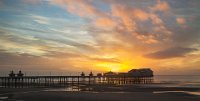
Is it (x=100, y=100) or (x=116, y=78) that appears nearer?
(x=100, y=100)

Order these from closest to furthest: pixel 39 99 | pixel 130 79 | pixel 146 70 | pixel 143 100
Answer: pixel 143 100 → pixel 39 99 → pixel 130 79 → pixel 146 70

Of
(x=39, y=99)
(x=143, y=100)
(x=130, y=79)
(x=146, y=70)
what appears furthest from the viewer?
(x=146, y=70)

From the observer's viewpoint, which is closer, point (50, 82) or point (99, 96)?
point (99, 96)

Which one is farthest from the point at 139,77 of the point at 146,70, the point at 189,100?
the point at 189,100

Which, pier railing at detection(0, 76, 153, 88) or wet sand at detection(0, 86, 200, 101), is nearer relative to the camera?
wet sand at detection(0, 86, 200, 101)

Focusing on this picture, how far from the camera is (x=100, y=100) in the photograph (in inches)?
1097

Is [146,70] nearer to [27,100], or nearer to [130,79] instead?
[130,79]

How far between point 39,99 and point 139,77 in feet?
285

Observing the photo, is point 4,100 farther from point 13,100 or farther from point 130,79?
point 130,79

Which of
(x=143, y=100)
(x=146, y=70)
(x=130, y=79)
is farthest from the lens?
(x=146, y=70)

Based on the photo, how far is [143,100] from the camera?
2745 centimetres

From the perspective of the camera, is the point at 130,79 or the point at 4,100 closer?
the point at 4,100

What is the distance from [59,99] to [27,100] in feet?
10.7

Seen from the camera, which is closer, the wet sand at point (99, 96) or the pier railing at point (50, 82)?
the wet sand at point (99, 96)
